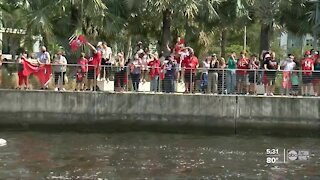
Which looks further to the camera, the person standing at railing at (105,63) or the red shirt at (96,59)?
the red shirt at (96,59)

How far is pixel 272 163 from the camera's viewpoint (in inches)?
630

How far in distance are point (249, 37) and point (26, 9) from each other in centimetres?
2663

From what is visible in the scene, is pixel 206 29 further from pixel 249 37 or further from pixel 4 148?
pixel 249 37

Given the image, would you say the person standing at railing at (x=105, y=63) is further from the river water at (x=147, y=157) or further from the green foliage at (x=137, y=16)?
the green foliage at (x=137, y=16)

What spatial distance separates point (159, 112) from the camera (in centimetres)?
2212

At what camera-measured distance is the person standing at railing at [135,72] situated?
22.1 m

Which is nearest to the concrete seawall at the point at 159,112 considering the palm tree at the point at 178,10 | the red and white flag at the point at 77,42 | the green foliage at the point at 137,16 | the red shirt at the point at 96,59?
the red shirt at the point at 96,59

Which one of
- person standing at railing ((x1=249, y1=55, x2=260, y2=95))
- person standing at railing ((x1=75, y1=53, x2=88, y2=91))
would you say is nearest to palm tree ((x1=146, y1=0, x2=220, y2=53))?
person standing at railing ((x1=249, y1=55, x2=260, y2=95))

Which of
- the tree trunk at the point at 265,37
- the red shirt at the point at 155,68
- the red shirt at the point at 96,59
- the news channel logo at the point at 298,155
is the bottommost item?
the news channel logo at the point at 298,155

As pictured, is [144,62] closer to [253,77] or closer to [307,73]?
[253,77]

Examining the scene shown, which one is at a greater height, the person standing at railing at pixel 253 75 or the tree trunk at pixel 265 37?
the tree trunk at pixel 265 37

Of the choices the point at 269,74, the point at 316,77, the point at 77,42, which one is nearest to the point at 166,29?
the point at 77,42

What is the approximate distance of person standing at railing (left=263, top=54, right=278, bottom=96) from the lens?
21.6 m

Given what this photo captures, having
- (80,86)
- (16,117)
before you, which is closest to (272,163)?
(80,86)
